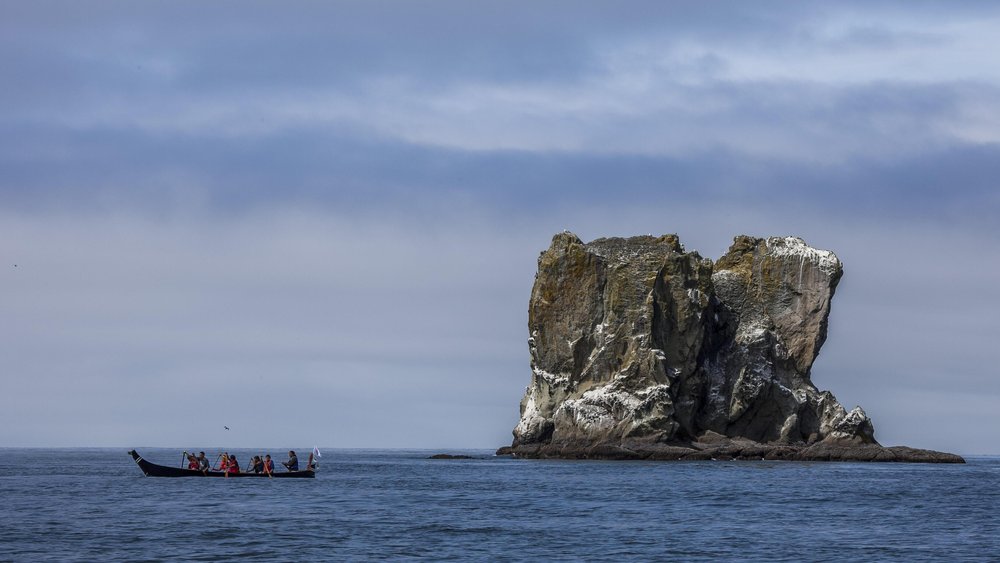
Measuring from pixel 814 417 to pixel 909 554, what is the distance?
7683 centimetres

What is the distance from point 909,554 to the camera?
140 ft

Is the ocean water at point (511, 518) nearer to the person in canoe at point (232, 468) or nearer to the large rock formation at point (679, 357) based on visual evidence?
the person in canoe at point (232, 468)

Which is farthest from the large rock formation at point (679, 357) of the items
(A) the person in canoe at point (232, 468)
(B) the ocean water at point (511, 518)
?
(A) the person in canoe at point (232, 468)

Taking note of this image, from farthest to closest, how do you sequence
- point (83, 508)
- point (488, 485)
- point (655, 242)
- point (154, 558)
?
point (655, 242), point (488, 485), point (83, 508), point (154, 558)

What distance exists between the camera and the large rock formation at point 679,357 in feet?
358

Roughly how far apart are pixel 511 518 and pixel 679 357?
61.6 meters

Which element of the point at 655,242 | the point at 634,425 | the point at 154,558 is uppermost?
the point at 655,242

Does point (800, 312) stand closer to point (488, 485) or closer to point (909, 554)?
point (488, 485)

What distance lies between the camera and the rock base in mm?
105938

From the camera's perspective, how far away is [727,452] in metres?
112

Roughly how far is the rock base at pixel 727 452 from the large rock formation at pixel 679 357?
0.18m

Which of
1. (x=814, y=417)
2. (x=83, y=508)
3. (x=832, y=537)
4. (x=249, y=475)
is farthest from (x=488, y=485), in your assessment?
(x=814, y=417)

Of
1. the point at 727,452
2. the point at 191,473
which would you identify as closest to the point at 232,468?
the point at 191,473

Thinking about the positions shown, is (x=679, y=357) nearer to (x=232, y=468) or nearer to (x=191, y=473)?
(x=232, y=468)
